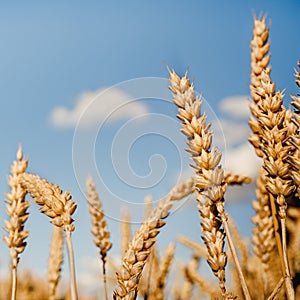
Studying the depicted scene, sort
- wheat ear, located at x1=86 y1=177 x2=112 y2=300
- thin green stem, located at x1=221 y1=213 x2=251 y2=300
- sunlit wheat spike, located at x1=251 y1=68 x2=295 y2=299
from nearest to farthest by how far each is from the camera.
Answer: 1. thin green stem, located at x1=221 y1=213 x2=251 y2=300
2. sunlit wheat spike, located at x1=251 y1=68 x2=295 y2=299
3. wheat ear, located at x1=86 y1=177 x2=112 y2=300

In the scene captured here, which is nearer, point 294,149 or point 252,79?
point 294,149

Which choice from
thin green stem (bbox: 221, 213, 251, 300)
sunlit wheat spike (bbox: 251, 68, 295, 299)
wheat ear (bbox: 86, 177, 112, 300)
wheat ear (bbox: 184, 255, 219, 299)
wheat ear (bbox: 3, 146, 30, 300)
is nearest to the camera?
thin green stem (bbox: 221, 213, 251, 300)

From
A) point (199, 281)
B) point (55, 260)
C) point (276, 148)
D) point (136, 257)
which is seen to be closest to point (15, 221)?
point (136, 257)

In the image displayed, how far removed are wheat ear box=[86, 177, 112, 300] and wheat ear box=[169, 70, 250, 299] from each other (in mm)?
907

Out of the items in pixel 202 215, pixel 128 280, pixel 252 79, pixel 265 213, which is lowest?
pixel 128 280

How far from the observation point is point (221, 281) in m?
1.23

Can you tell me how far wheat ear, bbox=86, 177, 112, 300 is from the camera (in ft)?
7.05

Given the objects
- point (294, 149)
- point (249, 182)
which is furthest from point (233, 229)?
point (294, 149)

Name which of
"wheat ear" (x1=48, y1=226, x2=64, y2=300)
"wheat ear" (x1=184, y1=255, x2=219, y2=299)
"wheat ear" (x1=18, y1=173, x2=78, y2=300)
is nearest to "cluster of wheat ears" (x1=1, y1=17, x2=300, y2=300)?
"wheat ear" (x1=18, y1=173, x2=78, y2=300)

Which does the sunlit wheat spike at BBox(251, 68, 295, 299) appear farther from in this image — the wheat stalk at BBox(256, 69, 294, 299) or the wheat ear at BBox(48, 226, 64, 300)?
the wheat ear at BBox(48, 226, 64, 300)

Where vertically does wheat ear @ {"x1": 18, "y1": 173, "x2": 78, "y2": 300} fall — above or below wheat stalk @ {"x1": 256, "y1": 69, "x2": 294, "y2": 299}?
below

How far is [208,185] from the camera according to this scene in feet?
4.09

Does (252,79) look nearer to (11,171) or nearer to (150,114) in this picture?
(150,114)

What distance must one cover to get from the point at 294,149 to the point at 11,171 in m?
1.15
